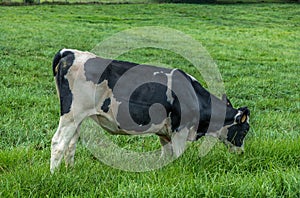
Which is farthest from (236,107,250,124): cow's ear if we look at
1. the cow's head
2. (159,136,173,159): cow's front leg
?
(159,136,173,159): cow's front leg

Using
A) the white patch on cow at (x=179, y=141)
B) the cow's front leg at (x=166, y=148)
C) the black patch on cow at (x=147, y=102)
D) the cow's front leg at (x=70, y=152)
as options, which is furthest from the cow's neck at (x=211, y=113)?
the cow's front leg at (x=70, y=152)

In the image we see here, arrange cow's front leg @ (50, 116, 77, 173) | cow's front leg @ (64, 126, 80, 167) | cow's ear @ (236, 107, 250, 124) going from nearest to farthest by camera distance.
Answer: cow's front leg @ (50, 116, 77, 173)
cow's front leg @ (64, 126, 80, 167)
cow's ear @ (236, 107, 250, 124)

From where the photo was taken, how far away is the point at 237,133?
18.7 ft

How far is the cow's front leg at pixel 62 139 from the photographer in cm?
500

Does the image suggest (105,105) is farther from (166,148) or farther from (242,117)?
(242,117)

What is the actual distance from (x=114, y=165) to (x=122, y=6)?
44638mm

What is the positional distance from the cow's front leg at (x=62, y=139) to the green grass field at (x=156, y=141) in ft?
0.71

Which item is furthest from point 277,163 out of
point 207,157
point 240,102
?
point 240,102

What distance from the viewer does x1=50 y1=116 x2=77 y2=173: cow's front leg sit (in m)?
5.00

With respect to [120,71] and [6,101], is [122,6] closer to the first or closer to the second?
[6,101]

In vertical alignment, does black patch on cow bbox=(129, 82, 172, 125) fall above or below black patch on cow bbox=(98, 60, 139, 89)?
below

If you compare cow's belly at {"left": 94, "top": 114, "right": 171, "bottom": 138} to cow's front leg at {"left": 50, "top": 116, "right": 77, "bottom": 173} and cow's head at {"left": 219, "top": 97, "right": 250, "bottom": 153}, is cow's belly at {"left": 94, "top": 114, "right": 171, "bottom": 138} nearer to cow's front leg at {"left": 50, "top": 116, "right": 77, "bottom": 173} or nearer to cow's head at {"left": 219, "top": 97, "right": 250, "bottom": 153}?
cow's front leg at {"left": 50, "top": 116, "right": 77, "bottom": 173}

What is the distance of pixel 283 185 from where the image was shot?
164 inches

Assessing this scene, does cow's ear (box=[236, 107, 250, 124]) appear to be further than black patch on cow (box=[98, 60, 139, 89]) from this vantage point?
Yes
